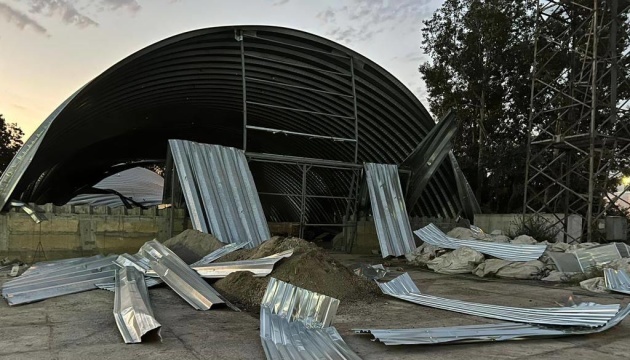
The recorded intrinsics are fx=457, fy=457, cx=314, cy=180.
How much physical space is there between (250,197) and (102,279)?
181 inches

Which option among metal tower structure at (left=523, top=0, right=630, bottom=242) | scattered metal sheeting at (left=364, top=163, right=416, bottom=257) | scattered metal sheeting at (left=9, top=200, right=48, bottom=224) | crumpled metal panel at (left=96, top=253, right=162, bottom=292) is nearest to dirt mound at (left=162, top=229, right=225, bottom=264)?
crumpled metal panel at (left=96, top=253, right=162, bottom=292)

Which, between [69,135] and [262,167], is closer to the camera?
[69,135]

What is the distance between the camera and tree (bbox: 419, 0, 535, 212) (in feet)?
71.3

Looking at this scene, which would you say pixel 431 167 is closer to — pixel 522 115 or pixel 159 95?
pixel 159 95

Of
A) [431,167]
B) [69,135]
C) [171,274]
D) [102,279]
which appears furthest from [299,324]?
[69,135]

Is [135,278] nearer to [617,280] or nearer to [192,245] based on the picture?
[192,245]

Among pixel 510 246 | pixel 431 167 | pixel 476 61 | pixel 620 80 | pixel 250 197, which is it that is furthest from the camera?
pixel 476 61

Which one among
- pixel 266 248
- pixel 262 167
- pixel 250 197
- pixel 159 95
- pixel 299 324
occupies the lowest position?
pixel 299 324

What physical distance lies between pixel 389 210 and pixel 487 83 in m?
13.9

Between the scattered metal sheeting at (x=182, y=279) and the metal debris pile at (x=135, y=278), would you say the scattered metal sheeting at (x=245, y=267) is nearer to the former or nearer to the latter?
the metal debris pile at (x=135, y=278)

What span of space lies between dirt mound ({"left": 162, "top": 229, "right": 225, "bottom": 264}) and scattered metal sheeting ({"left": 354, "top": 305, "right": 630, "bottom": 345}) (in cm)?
478

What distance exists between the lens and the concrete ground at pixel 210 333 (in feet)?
12.3

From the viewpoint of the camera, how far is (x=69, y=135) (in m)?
15.4

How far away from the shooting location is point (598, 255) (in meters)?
8.90
